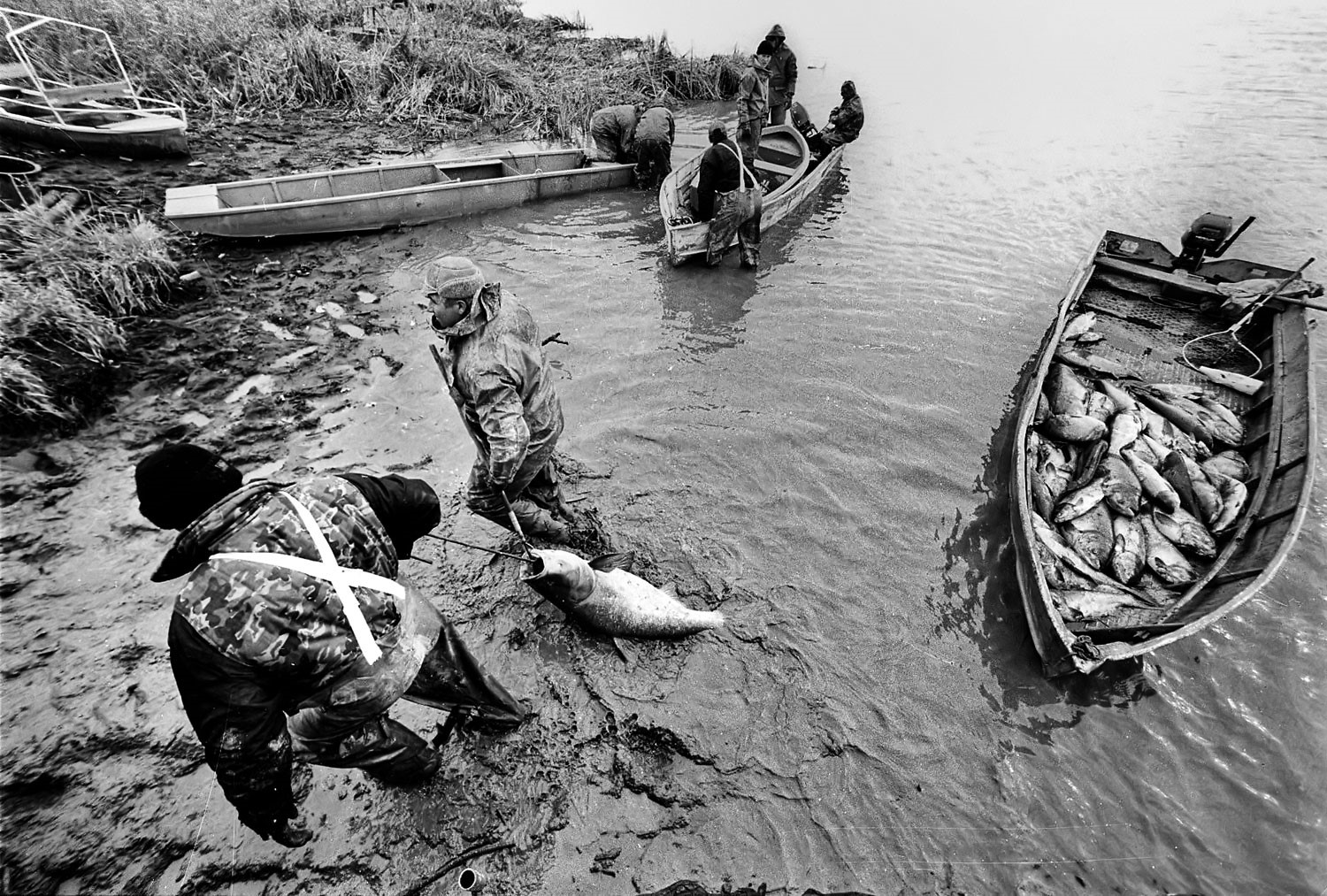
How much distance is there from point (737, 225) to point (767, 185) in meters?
3.07

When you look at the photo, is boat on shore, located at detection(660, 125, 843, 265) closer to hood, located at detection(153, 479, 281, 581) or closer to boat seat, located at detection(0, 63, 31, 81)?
hood, located at detection(153, 479, 281, 581)

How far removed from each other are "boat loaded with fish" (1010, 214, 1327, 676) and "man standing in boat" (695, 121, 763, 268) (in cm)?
440

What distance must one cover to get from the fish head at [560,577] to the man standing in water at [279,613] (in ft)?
2.86

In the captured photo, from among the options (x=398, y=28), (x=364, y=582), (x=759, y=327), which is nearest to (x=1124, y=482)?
(x=759, y=327)

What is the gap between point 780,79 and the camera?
1277cm

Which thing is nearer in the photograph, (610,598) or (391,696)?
(391,696)

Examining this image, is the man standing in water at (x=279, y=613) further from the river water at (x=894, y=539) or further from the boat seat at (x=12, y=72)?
the boat seat at (x=12, y=72)

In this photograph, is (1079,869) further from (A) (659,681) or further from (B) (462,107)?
(B) (462,107)

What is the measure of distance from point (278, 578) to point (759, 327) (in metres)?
6.93

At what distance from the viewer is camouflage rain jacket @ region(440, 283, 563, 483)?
11.8 ft

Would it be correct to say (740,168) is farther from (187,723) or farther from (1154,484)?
(187,723)

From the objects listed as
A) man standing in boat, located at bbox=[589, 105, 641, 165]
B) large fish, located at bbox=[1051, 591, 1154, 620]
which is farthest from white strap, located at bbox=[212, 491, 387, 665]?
man standing in boat, located at bbox=[589, 105, 641, 165]

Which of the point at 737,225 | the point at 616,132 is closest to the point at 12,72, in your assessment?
the point at 616,132

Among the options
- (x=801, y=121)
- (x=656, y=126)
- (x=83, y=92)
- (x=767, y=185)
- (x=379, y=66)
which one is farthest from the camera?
(x=379, y=66)
